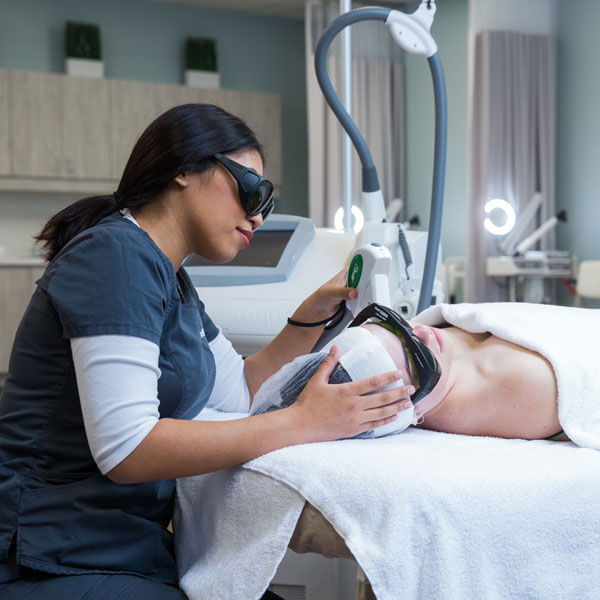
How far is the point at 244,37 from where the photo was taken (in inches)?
243

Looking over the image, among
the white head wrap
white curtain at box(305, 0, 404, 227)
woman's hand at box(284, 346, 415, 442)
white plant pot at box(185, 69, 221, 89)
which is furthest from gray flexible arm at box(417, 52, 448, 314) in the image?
white plant pot at box(185, 69, 221, 89)

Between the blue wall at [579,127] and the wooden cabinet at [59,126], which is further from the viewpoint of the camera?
the wooden cabinet at [59,126]

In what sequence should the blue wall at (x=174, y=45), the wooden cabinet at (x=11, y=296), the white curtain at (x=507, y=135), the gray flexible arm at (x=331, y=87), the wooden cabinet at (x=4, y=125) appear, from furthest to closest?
the blue wall at (x=174, y=45)
the wooden cabinet at (x=4, y=125)
the wooden cabinet at (x=11, y=296)
the white curtain at (x=507, y=135)
the gray flexible arm at (x=331, y=87)

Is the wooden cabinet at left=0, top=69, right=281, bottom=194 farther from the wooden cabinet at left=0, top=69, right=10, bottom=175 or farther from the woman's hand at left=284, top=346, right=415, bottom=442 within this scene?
the woman's hand at left=284, top=346, right=415, bottom=442

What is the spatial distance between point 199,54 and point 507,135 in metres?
2.40

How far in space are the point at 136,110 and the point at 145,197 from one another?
4.78 meters

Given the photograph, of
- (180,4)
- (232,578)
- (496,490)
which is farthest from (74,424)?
(180,4)

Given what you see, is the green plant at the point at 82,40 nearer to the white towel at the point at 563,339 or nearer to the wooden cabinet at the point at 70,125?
the wooden cabinet at the point at 70,125

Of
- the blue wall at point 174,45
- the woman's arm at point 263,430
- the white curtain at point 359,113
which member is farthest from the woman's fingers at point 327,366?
the blue wall at point 174,45

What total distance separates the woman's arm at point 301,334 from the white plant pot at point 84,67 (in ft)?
14.9

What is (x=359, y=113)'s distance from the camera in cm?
578

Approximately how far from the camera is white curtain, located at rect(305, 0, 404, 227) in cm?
566

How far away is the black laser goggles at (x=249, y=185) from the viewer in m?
0.99

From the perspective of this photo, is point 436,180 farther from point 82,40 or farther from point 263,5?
point 263,5
